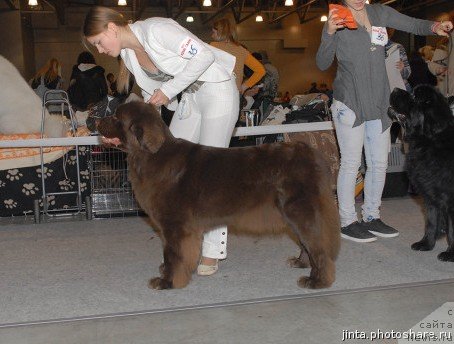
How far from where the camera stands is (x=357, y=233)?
3.99 meters

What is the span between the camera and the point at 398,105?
3574 millimetres

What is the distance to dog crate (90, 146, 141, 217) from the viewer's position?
524cm

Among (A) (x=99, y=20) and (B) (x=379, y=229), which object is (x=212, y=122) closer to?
(A) (x=99, y=20)

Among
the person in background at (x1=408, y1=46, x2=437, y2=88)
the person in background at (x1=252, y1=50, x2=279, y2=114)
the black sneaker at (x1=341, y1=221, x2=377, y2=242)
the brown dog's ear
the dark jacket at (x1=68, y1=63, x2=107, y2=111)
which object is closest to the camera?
the brown dog's ear

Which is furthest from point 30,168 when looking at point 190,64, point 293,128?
point 190,64

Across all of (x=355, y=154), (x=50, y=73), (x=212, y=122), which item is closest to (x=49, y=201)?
(x=212, y=122)

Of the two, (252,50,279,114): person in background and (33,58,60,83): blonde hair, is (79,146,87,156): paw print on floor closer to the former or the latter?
(252,50,279,114): person in background

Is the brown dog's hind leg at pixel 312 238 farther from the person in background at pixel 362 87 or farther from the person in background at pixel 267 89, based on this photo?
the person in background at pixel 267 89

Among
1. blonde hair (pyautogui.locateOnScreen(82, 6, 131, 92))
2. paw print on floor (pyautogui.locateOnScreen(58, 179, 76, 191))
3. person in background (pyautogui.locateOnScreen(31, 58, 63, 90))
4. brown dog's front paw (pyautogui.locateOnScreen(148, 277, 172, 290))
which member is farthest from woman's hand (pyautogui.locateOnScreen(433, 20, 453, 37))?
person in background (pyautogui.locateOnScreen(31, 58, 63, 90))

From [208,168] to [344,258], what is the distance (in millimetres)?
1271

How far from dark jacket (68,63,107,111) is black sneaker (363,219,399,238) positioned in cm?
510

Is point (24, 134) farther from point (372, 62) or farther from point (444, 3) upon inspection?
point (444, 3)

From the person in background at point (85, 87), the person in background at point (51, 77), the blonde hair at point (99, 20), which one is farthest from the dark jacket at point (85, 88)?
the blonde hair at point (99, 20)

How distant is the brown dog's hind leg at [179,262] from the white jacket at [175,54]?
795mm
